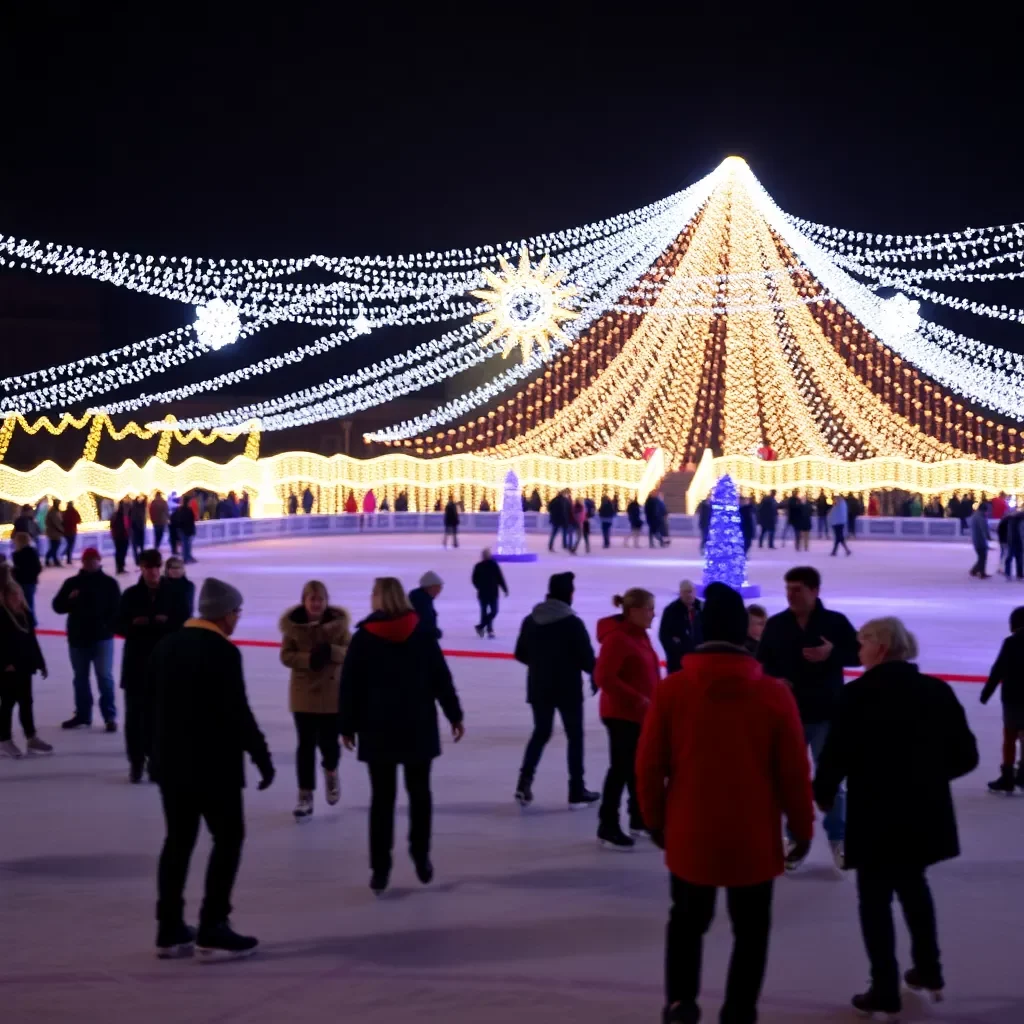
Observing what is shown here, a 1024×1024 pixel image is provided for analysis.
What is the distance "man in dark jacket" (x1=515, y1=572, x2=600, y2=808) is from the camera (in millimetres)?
7508

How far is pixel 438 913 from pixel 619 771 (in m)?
1.38

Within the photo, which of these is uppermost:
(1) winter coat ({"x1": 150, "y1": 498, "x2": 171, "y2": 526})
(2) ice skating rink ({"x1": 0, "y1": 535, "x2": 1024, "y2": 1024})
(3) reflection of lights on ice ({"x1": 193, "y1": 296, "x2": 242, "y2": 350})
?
(3) reflection of lights on ice ({"x1": 193, "y1": 296, "x2": 242, "y2": 350})

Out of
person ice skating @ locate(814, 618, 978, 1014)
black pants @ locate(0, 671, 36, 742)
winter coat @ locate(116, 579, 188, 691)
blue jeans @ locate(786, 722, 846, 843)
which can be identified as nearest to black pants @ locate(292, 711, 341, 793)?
winter coat @ locate(116, 579, 188, 691)

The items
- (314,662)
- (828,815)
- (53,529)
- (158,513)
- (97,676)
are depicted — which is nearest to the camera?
(828,815)

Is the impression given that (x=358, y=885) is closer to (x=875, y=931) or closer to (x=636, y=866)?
(x=636, y=866)

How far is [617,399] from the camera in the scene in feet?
126

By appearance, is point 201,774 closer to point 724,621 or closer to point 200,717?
point 200,717

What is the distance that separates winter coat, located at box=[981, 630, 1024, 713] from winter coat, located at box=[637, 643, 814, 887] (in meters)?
3.75

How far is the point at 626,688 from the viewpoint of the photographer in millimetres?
6898

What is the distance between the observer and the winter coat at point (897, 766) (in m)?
4.64

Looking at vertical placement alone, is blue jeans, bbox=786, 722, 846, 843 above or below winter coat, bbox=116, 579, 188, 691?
below

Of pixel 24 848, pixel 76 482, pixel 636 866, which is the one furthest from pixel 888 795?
pixel 76 482

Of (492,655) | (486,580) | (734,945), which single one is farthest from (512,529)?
(734,945)

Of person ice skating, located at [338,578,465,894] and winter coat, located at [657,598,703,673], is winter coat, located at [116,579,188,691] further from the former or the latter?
Result: winter coat, located at [657,598,703,673]
